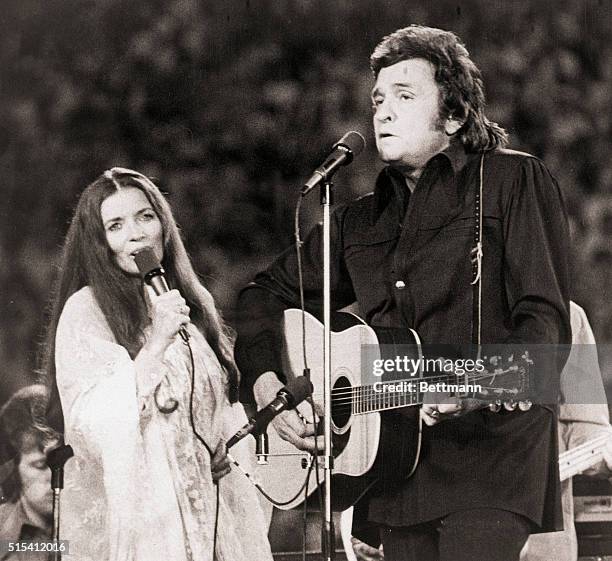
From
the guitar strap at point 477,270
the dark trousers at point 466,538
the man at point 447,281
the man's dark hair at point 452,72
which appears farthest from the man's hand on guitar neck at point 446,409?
the man's dark hair at point 452,72

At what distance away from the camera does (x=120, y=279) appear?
4.33 m

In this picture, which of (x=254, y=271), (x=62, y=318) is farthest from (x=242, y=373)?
(x=62, y=318)

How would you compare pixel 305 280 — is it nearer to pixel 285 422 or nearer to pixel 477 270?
pixel 285 422

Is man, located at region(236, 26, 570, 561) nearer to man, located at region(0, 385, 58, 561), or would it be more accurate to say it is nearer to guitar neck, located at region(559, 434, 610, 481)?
guitar neck, located at region(559, 434, 610, 481)

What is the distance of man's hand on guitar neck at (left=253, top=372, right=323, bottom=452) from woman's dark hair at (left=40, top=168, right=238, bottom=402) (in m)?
0.12

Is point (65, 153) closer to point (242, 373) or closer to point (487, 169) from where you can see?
point (242, 373)

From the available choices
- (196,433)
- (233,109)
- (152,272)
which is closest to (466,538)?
(196,433)

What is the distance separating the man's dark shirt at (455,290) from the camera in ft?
13.2

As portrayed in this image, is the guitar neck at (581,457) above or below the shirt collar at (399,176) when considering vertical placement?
below

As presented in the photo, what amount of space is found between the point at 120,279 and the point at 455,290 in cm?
138

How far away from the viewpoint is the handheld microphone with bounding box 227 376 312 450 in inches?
164

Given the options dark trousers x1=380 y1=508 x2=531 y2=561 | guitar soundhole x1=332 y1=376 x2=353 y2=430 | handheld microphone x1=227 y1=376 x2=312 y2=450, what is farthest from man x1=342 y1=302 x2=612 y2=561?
handheld microphone x1=227 y1=376 x2=312 y2=450

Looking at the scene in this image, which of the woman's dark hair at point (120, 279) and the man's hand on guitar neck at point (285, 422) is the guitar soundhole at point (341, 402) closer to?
the man's hand on guitar neck at point (285, 422)

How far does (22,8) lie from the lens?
4.64m
